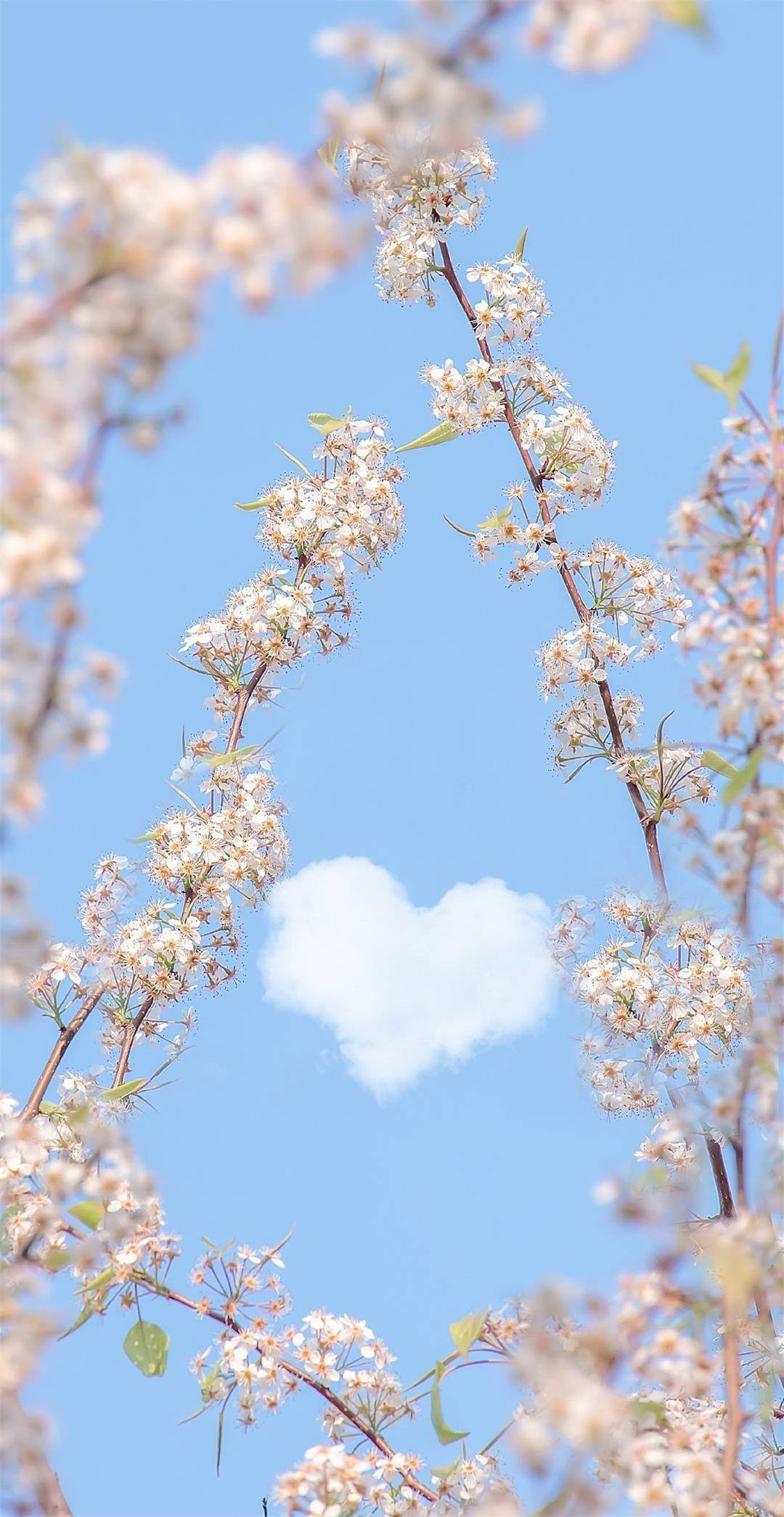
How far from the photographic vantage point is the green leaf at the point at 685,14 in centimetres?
169

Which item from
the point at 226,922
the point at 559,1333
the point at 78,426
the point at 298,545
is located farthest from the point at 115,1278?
the point at 298,545

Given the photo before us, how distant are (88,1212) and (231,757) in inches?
68.9

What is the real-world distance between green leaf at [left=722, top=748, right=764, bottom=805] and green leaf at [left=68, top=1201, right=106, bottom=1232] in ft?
5.61

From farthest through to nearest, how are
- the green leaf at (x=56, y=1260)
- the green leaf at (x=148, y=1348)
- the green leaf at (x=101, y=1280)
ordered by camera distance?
the green leaf at (x=148, y=1348), the green leaf at (x=101, y=1280), the green leaf at (x=56, y=1260)

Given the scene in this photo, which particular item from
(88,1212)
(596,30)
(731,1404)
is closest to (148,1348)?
(88,1212)

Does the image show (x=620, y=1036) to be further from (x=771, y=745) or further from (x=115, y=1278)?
(x=771, y=745)

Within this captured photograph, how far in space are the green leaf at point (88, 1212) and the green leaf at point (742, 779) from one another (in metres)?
1.71

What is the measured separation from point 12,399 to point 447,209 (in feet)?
11.9

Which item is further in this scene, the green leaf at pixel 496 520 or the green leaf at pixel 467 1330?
the green leaf at pixel 496 520

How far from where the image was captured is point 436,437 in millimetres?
4730

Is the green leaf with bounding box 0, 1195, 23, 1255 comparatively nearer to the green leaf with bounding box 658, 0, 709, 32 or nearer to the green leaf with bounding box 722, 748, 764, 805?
the green leaf with bounding box 722, 748, 764, 805

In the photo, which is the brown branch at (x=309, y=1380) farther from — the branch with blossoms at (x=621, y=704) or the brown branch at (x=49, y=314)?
the brown branch at (x=49, y=314)

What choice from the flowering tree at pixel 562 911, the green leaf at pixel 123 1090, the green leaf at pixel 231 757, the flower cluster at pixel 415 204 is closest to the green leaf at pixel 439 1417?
the flowering tree at pixel 562 911

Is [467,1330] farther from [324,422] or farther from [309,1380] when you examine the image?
[324,422]
